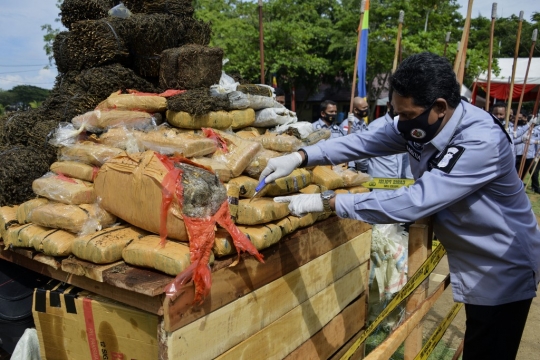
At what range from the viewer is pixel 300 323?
8.33 feet

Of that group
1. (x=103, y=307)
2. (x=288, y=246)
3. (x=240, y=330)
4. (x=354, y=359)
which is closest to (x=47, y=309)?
(x=103, y=307)

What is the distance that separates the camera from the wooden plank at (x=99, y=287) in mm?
1738

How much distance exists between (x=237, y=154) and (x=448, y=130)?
3.70 ft

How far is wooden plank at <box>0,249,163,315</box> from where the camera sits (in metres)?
1.74

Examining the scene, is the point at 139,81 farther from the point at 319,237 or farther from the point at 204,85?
the point at 319,237

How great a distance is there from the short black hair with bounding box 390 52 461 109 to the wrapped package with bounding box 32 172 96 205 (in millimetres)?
1689

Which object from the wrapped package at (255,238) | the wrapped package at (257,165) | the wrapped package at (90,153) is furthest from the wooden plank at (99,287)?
the wrapped package at (257,165)

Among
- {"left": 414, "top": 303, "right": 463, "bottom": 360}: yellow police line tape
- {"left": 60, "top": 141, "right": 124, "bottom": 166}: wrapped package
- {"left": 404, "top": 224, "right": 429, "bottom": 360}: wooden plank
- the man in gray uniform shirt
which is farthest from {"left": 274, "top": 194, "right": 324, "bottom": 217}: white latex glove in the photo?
{"left": 60, "top": 141, "right": 124, "bottom": 166}: wrapped package

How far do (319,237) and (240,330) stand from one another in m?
0.82

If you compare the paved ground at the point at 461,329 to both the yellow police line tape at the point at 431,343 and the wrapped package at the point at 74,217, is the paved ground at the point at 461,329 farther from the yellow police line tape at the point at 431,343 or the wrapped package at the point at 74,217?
the wrapped package at the point at 74,217

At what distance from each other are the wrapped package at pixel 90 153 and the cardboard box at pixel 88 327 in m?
0.70

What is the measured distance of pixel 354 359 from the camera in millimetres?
2988

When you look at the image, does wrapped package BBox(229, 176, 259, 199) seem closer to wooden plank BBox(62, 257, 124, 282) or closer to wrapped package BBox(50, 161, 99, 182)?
wooden plank BBox(62, 257, 124, 282)

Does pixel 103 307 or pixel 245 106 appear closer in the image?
pixel 103 307
